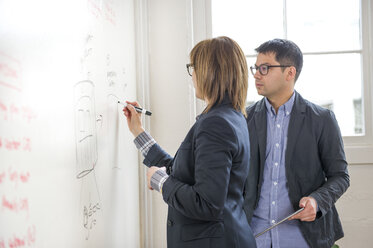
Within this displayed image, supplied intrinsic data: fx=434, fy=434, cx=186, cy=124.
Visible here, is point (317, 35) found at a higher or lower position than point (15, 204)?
higher

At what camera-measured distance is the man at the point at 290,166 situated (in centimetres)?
154

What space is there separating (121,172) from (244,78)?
2.46ft

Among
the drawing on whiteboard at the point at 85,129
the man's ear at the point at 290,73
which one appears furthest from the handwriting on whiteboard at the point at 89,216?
the man's ear at the point at 290,73

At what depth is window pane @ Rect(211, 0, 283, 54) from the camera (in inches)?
93.1

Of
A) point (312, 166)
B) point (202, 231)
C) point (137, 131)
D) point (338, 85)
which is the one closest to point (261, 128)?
point (312, 166)

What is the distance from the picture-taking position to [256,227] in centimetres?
159

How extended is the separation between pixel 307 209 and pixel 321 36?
124cm

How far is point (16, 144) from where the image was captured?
0.87 metres

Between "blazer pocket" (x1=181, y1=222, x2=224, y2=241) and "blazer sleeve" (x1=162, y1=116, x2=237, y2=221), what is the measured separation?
4cm

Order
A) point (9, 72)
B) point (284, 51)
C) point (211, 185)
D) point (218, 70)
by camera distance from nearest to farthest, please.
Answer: point (9, 72) → point (211, 185) → point (218, 70) → point (284, 51)

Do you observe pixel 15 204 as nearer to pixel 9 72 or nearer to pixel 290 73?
pixel 9 72

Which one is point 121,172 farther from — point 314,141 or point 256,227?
point 314,141

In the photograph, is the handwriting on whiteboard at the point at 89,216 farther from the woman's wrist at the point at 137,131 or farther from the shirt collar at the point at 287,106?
the shirt collar at the point at 287,106

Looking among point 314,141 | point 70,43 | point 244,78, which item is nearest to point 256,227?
point 314,141
